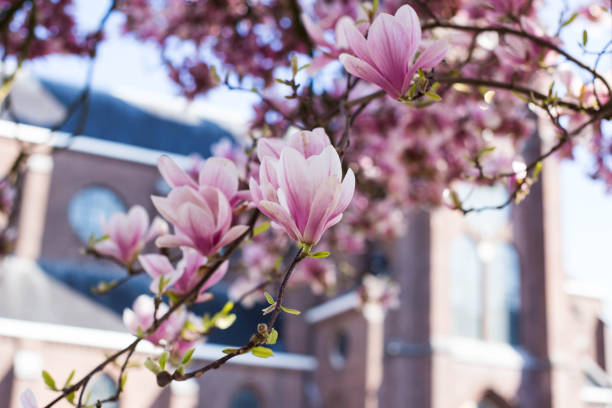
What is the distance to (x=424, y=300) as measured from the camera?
51.9 ft

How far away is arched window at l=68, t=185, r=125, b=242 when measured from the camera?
19.0 meters

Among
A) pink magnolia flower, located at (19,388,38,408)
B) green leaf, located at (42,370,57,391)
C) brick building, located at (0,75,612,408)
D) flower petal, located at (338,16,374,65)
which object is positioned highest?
brick building, located at (0,75,612,408)

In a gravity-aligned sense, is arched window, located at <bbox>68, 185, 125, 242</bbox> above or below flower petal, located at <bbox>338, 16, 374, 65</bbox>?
above

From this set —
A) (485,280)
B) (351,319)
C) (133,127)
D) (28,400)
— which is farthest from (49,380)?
(133,127)

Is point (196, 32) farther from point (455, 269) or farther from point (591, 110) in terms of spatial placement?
point (455, 269)

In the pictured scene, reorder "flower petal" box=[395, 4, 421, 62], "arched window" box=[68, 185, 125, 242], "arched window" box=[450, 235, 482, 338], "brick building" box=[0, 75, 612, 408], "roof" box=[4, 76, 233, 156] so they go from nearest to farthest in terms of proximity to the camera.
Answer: "flower petal" box=[395, 4, 421, 62] → "brick building" box=[0, 75, 612, 408] → "arched window" box=[450, 235, 482, 338] → "arched window" box=[68, 185, 125, 242] → "roof" box=[4, 76, 233, 156]

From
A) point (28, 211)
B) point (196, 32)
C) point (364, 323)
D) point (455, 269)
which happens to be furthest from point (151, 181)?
point (196, 32)

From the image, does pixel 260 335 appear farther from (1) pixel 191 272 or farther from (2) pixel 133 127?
(2) pixel 133 127

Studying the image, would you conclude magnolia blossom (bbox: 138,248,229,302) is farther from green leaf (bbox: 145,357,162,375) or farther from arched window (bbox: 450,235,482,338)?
arched window (bbox: 450,235,482,338)

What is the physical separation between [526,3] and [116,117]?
1996 cm

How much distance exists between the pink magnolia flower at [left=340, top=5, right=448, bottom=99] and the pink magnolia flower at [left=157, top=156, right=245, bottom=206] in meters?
A: 0.26

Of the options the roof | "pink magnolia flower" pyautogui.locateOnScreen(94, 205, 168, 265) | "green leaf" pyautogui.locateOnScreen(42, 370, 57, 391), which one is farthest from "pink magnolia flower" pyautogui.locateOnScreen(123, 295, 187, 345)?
the roof

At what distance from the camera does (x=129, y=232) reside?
1.50m

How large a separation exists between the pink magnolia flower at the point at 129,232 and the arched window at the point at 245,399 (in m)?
17.1
